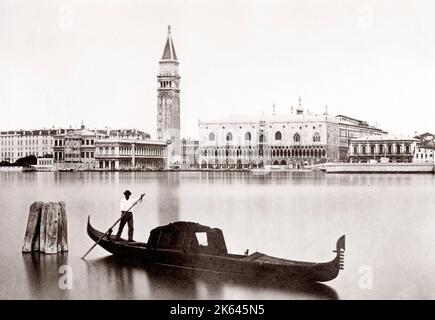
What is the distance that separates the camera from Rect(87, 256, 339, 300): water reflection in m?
7.30

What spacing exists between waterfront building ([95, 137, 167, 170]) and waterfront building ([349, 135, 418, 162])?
16160 millimetres

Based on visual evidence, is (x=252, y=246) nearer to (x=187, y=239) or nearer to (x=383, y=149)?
(x=187, y=239)

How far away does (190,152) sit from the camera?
6109 centimetres

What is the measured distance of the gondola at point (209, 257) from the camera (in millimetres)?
7348

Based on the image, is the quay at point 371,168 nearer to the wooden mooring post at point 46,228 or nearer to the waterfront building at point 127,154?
the waterfront building at point 127,154

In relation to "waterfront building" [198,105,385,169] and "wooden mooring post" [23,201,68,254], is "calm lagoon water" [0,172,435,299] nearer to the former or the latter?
"wooden mooring post" [23,201,68,254]

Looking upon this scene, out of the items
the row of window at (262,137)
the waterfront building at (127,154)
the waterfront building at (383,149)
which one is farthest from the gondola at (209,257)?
the row of window at (262,137)

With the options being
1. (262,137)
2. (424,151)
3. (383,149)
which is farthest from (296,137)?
(424,151)

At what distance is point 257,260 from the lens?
752 cm

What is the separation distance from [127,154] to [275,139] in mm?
13304

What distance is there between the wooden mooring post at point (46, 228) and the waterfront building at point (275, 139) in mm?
45382

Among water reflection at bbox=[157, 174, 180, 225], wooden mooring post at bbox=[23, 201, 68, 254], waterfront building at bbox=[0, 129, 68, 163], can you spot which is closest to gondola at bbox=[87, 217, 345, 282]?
wooden mooring post at bbox=[23, 201, 68, 254]
